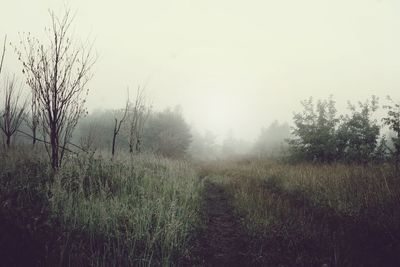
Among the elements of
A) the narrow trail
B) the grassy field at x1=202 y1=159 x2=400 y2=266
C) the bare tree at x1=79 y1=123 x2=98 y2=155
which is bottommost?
the narrow trail

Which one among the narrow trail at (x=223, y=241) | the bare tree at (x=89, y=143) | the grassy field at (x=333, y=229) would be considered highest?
the bare tree at (x=89, y=143)

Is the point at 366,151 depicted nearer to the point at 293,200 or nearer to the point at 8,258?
the point at 293,200

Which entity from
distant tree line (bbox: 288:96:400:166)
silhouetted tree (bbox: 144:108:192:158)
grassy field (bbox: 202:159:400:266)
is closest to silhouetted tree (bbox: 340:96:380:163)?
distant tree line (bbox: 288:96:400:166)

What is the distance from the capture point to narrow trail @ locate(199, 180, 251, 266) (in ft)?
→ 11.9

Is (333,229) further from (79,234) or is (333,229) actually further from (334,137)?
(334,137)

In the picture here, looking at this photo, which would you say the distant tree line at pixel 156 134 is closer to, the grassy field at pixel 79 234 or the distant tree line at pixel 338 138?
the distant tree line at pixel 338 138

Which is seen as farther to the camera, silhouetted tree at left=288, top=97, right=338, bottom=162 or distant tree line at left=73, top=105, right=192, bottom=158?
distant tree line at left=73, top=105, right=192, bottom=158

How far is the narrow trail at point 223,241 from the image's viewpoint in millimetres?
3617

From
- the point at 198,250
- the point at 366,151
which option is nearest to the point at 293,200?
the point at 198,250

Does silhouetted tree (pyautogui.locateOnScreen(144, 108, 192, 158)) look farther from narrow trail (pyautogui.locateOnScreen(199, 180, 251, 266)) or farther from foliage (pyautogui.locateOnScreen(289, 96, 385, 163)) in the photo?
narrow trail (pyautogui.locateOnScreen(199, 180, 251, 266))

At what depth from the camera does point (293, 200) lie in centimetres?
696

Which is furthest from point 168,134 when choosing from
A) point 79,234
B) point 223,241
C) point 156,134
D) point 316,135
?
point 79,234

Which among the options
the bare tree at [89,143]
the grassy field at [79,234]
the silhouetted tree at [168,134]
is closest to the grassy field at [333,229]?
the grassy field at [79,234]

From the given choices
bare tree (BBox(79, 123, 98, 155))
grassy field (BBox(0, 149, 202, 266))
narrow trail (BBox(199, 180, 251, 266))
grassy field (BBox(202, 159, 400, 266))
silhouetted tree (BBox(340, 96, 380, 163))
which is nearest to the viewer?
grassy field (BBox(0, 149, 202, 266))
